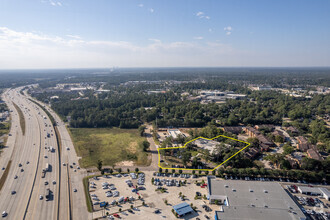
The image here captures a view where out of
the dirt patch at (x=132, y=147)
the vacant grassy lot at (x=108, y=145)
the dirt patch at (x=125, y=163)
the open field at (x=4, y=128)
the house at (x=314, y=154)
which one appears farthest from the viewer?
the open field at (x=4, y=128)

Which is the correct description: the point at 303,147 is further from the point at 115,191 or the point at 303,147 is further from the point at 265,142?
the point at 115,191

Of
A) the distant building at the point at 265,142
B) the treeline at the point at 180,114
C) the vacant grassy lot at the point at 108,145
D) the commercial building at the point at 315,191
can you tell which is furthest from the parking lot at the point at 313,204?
the treeline at the point at 180,114

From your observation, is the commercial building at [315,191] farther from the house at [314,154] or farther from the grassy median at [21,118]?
the grassy median at [21,118]

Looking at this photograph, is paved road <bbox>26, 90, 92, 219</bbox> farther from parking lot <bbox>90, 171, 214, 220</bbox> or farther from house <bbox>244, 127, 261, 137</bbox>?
house <bbox>244, 127, 261, 137</bbox>

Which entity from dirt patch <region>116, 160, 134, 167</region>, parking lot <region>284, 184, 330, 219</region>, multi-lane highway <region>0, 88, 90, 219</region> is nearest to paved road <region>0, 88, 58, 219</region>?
multi-lane highway <region>0, 88, 90, 219</region>

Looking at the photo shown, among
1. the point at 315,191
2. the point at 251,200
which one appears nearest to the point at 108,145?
the point at 251,200
